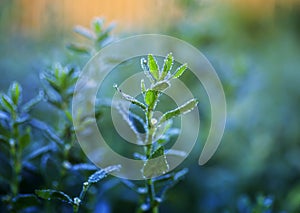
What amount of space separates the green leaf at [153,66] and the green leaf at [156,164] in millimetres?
55

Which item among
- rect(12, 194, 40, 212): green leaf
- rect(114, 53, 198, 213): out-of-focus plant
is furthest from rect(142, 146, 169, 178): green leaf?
rect(12, 194, 40, 212): green leaf

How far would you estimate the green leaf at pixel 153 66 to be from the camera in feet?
1.12

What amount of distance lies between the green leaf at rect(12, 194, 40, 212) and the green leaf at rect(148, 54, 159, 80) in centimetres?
15

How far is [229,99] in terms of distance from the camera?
28.8 inches

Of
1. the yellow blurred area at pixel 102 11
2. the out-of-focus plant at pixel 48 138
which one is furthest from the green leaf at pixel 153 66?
the yellow blurred area at pixel 102 11

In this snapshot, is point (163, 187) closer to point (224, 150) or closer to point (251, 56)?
point (224, 150)

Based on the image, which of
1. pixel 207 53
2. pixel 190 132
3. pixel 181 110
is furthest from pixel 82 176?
pixel 207 53

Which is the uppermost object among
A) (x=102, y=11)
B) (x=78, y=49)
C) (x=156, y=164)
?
(x=102, y=11)

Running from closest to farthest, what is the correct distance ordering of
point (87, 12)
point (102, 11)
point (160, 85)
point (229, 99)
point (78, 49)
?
point (160, 85) < point (78, 49) < point (229, 99) < point (102, 11) < point (87, 12)

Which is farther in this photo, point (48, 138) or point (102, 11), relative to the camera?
point (102, 11)

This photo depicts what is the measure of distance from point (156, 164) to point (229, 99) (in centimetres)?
41

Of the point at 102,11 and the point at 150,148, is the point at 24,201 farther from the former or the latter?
the point at 102,11

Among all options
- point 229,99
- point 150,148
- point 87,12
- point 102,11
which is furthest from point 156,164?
point 87,12

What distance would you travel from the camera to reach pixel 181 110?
341mm
